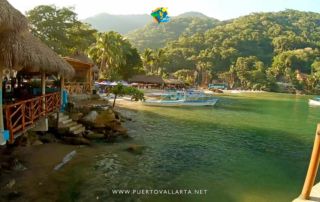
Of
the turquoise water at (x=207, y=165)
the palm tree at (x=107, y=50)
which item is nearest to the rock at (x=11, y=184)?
the turquoise water at (x=207, y=165)

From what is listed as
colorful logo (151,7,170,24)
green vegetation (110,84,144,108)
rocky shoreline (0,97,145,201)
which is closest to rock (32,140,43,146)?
rocky shoreline (0,97,145,201)

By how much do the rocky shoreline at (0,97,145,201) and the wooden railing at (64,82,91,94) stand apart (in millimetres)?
2317

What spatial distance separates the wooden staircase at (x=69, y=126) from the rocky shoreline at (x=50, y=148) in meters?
0.12

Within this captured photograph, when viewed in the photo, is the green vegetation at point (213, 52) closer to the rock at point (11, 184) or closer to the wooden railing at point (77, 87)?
the wooden railing at point (77, 87)

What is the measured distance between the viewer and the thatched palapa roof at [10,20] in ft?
24.1

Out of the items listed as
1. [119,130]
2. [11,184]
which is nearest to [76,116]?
[119,130]

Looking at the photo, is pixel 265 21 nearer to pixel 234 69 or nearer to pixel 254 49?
pixel 254 49

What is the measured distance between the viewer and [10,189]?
10281 millimetres

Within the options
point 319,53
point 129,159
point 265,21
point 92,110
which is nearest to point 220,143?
point 129,159

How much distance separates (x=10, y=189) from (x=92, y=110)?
11099 millimetres

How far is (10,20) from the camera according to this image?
7461 millimetres

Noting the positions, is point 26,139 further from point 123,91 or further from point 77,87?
point 123,91

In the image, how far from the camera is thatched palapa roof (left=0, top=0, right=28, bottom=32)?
7332 millimetres

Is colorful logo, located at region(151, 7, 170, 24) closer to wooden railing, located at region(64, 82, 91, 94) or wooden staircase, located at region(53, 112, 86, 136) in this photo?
wooden railing, located at region(64, 82, 91, 94)
